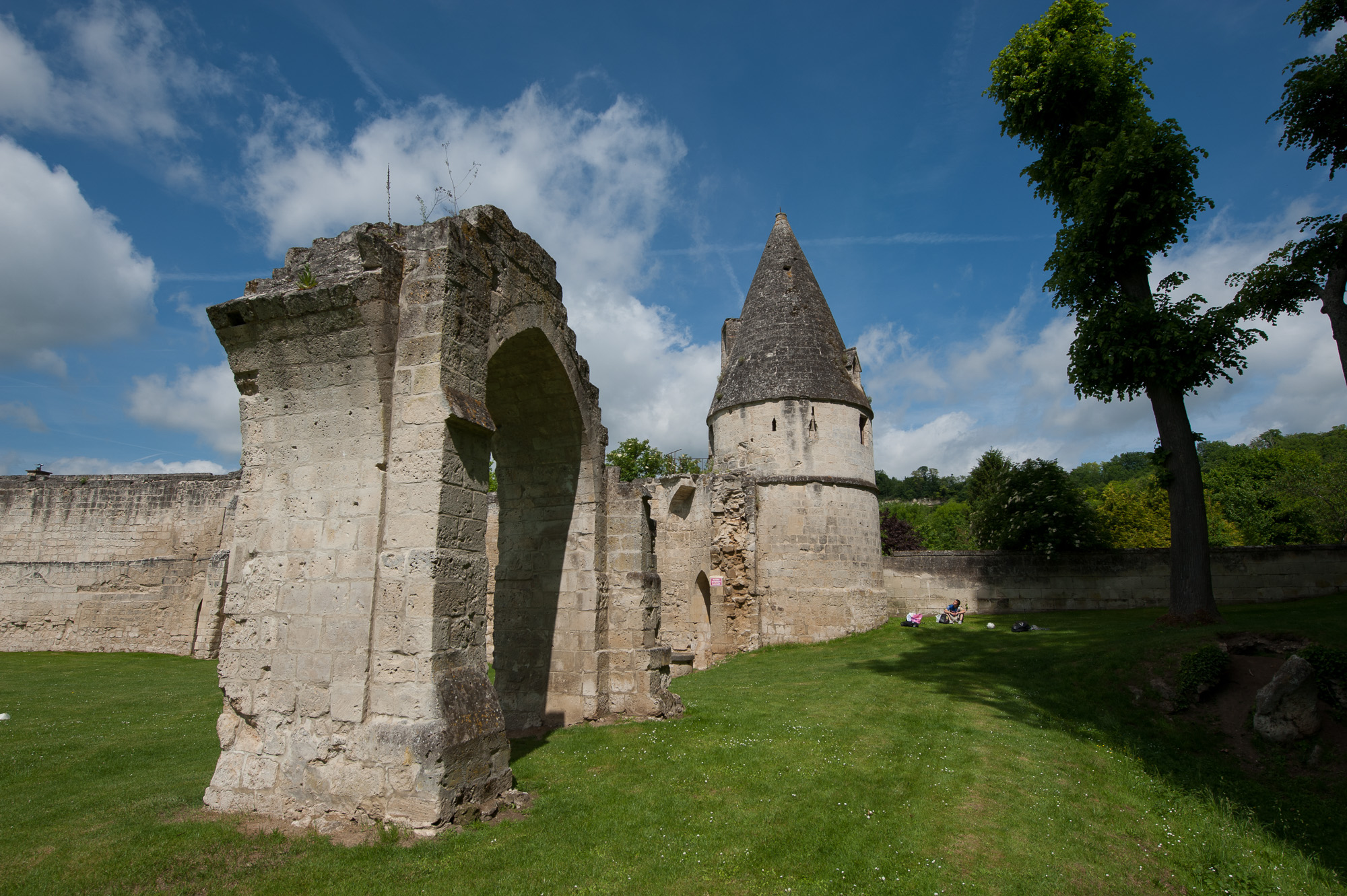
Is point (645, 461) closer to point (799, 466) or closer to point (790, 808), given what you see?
point (799, 466)

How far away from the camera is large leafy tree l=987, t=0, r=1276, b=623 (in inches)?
484

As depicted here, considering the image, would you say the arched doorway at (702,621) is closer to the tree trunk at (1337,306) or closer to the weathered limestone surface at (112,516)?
the tree trunk at (1337,306)

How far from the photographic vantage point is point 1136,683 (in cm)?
940

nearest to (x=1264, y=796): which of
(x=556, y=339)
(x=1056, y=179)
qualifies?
(x=556, y=339)

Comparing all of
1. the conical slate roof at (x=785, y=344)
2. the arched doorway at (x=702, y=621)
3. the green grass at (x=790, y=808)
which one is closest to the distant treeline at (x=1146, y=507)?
the conical slate roof at (x=785, y=344)

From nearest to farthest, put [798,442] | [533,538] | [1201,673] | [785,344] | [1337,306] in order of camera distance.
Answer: [533,538], [1201,673], [1337,306], [798,442], [785,344]

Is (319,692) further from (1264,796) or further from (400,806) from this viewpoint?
(1264,796)

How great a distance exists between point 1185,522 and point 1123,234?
5.50m

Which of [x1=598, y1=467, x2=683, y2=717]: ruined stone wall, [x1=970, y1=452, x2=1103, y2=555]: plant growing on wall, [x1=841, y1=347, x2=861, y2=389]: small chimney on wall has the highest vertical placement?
[x1=841, y1=347, x2=861, y2=389]: small chimney on wall

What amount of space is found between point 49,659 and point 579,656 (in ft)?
51.0

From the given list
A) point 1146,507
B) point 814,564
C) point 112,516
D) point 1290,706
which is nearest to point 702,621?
point 814,564

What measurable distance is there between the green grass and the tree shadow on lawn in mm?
45

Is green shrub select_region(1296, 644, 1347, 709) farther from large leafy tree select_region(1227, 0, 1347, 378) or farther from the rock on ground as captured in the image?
large leafy tree select_region(1227, 0, 1347, 378)

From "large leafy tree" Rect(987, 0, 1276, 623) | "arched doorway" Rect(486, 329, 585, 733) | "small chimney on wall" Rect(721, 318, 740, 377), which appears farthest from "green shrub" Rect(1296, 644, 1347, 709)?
"small chimney on wall" Rect(721, 318, 740, 377)
